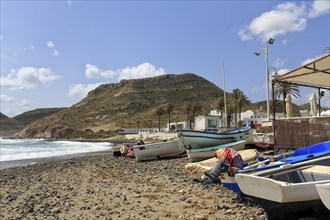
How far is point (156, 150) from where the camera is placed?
947 inches

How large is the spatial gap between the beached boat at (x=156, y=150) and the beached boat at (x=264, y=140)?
5157 millimetres

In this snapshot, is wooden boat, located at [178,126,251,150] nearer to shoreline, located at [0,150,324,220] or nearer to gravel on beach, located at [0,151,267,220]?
gravel on beach, located at [0,151,267,220]

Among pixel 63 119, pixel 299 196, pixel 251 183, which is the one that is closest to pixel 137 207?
pixel 251 183

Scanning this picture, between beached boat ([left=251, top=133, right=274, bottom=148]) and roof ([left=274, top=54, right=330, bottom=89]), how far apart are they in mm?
5123

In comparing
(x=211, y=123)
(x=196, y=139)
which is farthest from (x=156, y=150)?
(x=211, y=123)

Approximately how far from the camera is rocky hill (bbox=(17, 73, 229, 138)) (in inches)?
5069

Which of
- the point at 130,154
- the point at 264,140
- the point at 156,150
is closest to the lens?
the point at 264,140

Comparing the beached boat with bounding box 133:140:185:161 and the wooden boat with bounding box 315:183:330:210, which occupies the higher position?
the wooden boat with bounding box 315:183:330:210

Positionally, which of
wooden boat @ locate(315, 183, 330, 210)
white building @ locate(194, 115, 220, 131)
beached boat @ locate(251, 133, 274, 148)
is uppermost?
white building @ locate(194, 115, 220, 131)

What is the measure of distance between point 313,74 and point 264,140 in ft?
24.6

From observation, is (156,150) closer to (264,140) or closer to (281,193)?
(264,140)

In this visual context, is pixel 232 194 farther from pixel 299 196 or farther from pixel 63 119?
pixel 63 119

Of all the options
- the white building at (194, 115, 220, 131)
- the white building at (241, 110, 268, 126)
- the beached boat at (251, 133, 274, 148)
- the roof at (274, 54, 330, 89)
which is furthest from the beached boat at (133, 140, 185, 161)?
the white building at (241, 110, 268, 126)

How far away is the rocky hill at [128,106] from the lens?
422ft
